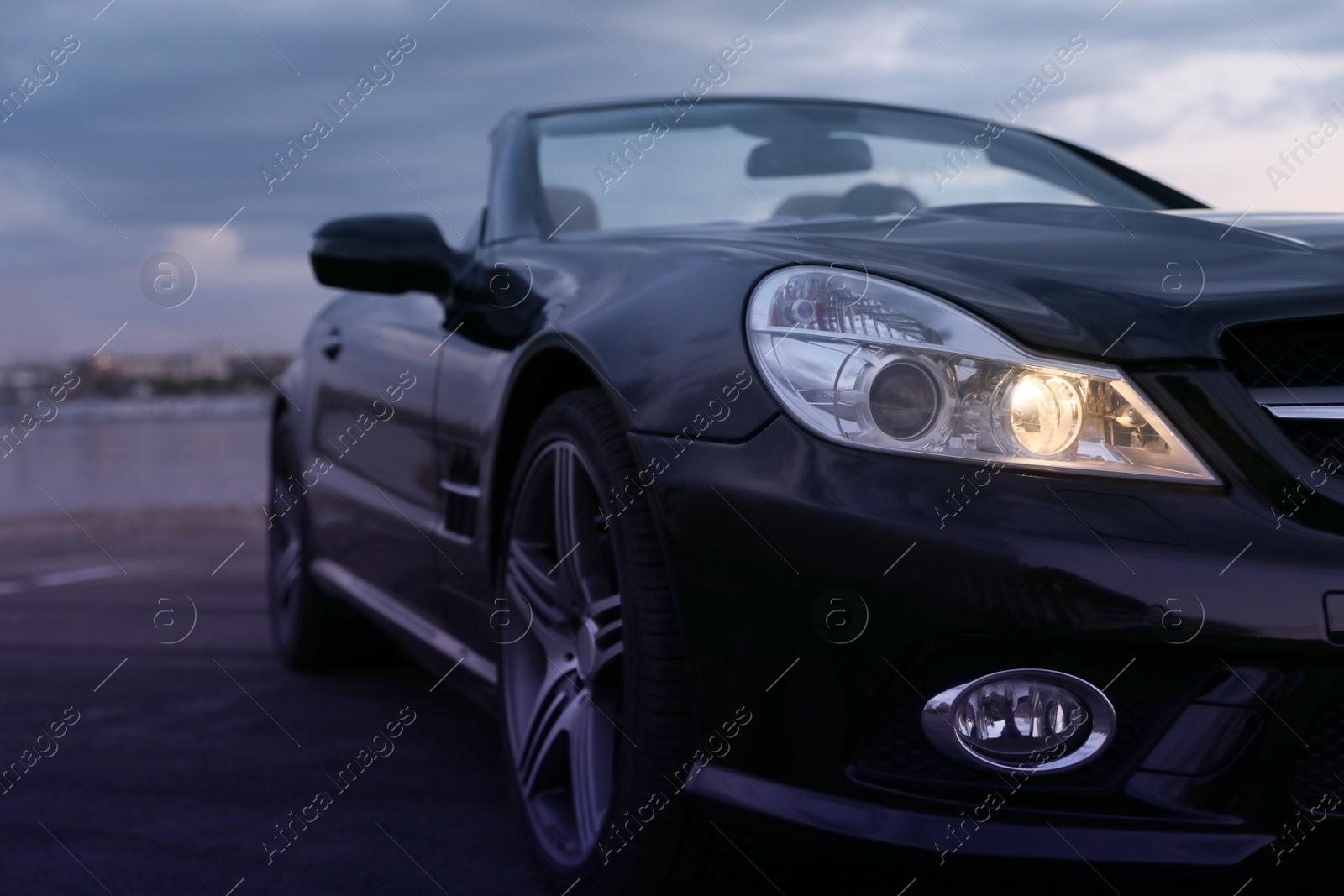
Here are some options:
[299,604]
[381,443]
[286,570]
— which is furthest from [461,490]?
[286,570]

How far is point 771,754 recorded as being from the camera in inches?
69.1

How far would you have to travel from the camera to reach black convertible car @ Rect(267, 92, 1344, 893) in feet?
5.24

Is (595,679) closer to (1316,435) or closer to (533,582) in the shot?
(533,582)

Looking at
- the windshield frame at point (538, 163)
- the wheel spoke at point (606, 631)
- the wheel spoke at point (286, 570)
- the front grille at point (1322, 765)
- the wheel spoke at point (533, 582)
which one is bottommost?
the wheel spoke at point (286, 570)

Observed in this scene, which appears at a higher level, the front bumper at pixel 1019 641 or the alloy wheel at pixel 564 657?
the front bumper at pixel 1019 641

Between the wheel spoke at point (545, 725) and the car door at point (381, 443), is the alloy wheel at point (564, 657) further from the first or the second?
the car door at point (381, 443)

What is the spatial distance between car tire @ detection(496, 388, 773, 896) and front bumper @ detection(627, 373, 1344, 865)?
0.12m

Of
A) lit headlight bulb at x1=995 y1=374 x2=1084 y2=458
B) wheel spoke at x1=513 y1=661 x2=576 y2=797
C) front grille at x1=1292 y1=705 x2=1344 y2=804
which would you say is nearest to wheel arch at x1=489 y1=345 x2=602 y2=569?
wheel spoke at x1=513 y1=661 x2=576 y2=797

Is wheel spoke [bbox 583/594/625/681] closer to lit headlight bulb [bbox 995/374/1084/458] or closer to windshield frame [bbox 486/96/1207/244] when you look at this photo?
lit headlight bulb [bbox 995/374/1084/458]

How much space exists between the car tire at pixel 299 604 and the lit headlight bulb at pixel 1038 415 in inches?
103

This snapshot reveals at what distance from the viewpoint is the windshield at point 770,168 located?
312cm

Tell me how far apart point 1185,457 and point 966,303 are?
33 cm

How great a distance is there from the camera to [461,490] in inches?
107

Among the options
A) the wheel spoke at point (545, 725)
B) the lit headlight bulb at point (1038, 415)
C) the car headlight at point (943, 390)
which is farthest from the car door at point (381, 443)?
the lit headlight bulb at point (1038, 415)
